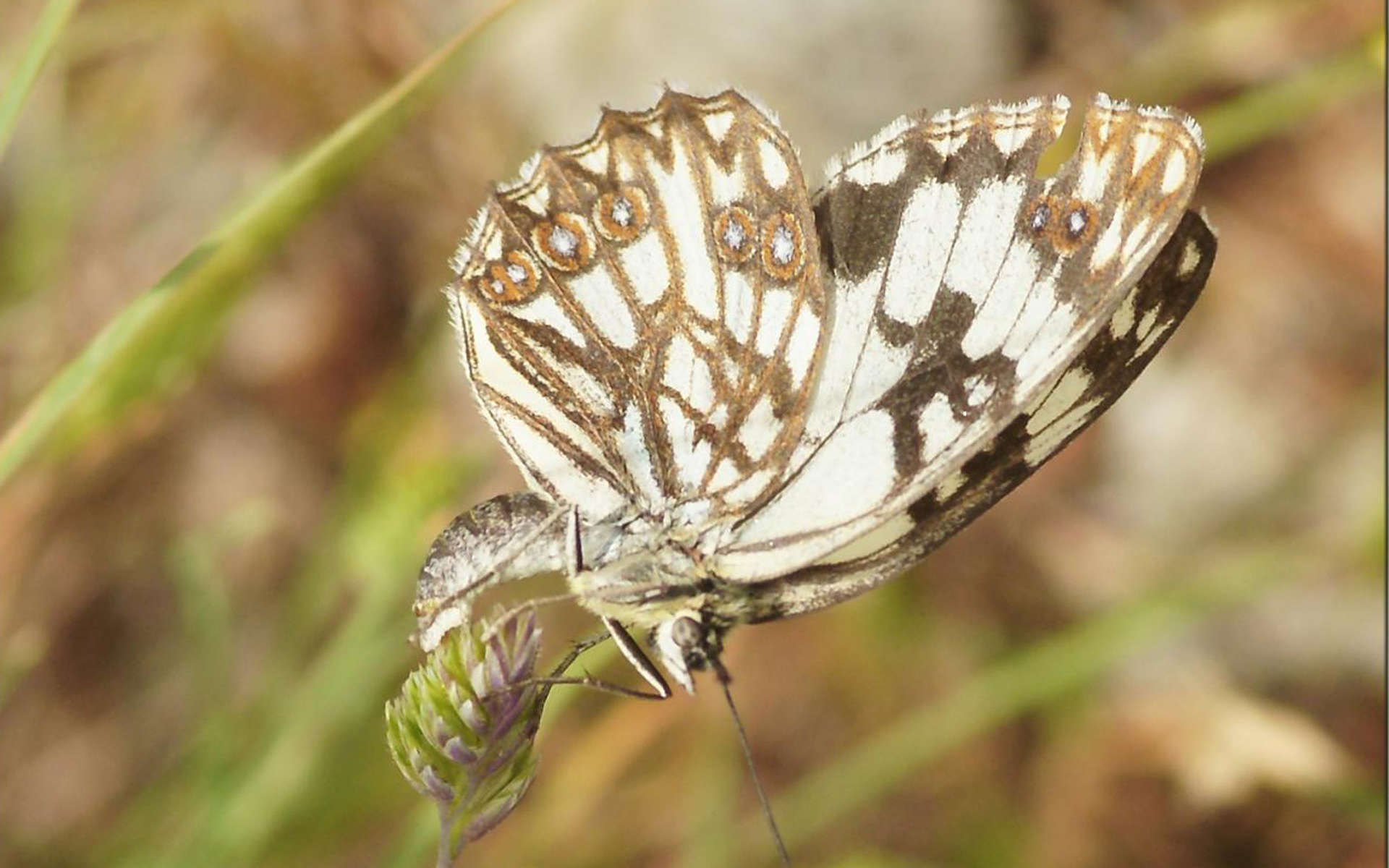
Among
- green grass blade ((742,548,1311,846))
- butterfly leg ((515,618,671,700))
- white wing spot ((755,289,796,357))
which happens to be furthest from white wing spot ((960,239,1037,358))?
green grass blade ((742,548,1311,846))

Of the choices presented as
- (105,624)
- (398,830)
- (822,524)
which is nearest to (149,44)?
(105,624)

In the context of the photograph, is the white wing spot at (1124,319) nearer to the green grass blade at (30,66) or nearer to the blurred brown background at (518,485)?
the blurred brown background at (518,485)

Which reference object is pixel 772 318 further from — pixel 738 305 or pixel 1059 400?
pixel 1059 400

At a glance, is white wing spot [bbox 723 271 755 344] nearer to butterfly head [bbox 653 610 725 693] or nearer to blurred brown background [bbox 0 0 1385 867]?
butterfly head [bbox 653 610 725 693]

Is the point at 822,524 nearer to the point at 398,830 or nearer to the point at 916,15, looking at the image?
the point at 398,830

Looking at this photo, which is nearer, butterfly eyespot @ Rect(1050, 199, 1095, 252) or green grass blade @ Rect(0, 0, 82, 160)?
green grass blade @ Rect(0, 0, 82, 160)

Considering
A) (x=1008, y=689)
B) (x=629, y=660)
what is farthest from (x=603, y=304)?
(x=1008, y=689)

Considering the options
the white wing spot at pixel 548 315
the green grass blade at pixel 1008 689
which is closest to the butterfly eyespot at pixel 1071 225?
the white wing spot at pixel 548 315
